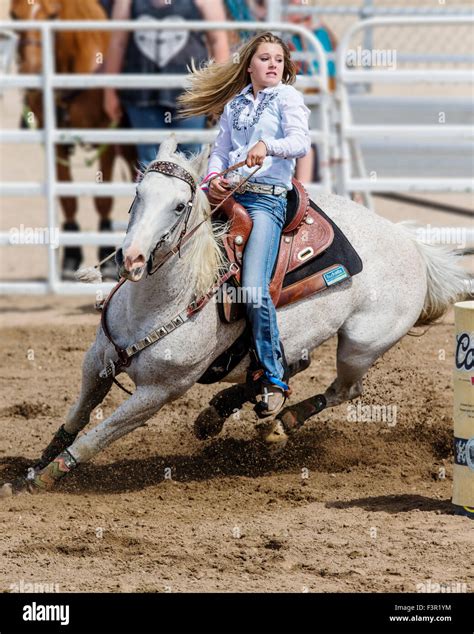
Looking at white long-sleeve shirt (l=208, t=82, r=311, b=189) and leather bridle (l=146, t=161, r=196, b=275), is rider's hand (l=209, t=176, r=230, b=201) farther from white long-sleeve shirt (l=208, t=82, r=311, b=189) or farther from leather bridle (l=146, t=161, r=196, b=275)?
leather bridle (l=146, t=161, r=196, b=275)

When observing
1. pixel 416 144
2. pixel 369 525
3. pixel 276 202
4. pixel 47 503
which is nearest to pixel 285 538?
pixel 369 525

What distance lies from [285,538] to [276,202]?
157 cm

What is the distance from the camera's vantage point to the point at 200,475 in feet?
20.0

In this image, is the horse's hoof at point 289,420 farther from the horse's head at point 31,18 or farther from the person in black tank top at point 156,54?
the horse's head at point 31,18

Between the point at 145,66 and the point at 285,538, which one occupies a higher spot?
the point at 145,66

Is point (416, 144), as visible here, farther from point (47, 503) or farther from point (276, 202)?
point (47, 503)

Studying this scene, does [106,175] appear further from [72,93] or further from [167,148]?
[167,148]

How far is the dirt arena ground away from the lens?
4.73 m

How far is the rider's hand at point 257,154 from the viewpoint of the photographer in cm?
509

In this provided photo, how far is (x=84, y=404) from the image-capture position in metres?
5.64

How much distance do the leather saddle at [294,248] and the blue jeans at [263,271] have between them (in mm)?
52

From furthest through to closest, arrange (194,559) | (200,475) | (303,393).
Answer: (303,393) < (200,475) < (194,559)

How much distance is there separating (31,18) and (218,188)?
5.93 m

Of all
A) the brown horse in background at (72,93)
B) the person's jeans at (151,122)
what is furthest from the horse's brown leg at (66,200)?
the person's jeans at (151,122)
